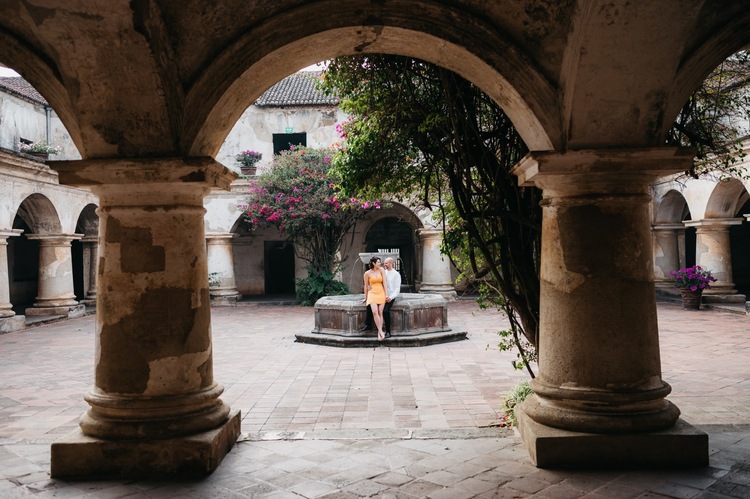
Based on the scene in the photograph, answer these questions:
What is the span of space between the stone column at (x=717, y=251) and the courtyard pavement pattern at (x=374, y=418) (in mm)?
2597

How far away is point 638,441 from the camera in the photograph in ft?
10.6

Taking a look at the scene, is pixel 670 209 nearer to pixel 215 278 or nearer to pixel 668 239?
pixel 668 239

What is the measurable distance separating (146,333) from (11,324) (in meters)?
11.4

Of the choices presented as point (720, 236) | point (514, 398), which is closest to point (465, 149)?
point (514, 398)

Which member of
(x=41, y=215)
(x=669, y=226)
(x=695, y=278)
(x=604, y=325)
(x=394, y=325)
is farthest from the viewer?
(x=669, y=226)

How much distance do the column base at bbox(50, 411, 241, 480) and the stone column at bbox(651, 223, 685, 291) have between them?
16202 millimetres

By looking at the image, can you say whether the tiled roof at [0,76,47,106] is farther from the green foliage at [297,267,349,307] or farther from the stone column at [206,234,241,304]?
the green foliage at [297,267,349,307]

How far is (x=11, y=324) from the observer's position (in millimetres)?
12492

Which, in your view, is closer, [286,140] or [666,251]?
[666,251]

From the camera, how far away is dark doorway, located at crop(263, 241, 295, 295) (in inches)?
864

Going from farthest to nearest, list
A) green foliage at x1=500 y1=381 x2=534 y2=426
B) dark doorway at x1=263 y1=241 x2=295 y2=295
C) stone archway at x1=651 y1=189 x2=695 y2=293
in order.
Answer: dark doorway at x1=263 y1=241 x2=295 y2=295
stone archway at x1=651 y1=189 x2=695 y2=293
green foliage at x1=500 y1=381 x2=534 y2=426

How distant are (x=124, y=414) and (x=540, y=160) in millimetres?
2863

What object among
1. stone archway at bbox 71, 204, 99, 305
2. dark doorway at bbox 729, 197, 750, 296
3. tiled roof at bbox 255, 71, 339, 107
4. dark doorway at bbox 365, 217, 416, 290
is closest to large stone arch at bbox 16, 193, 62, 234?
stone archway at bbox 71, 204, 99, 305

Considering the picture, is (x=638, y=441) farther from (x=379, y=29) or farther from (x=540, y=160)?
(x=379, y=29)
